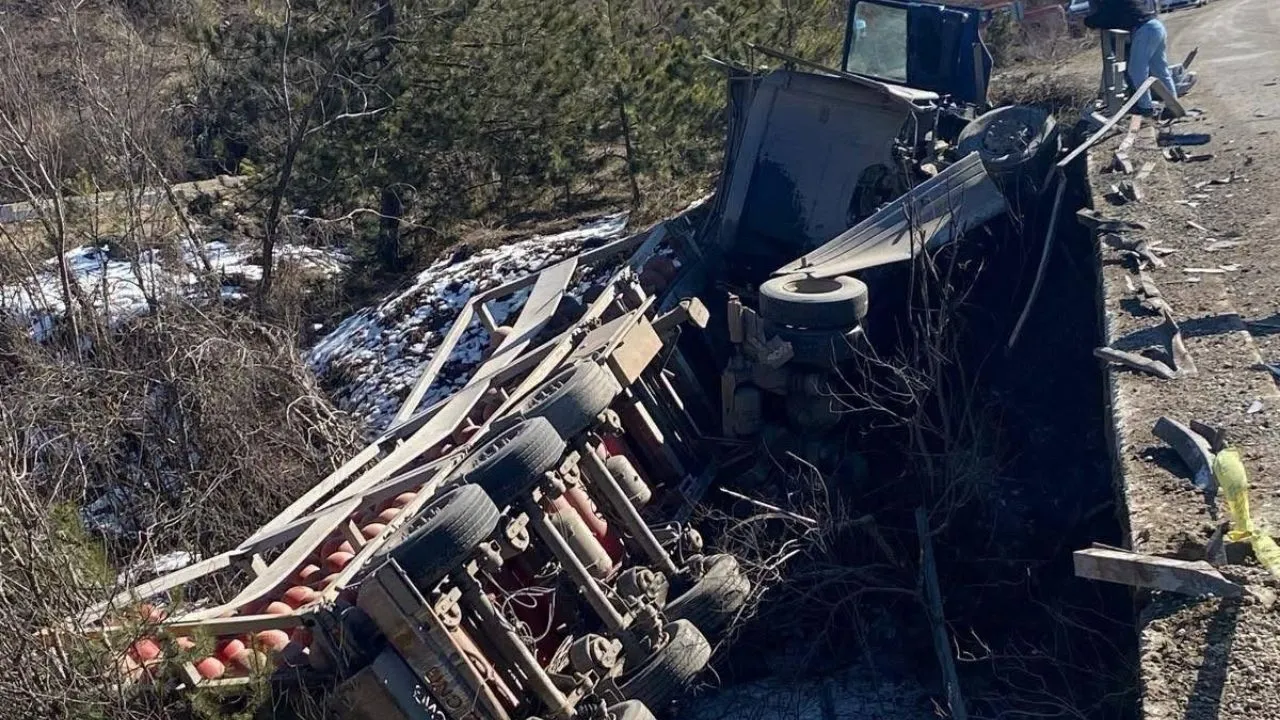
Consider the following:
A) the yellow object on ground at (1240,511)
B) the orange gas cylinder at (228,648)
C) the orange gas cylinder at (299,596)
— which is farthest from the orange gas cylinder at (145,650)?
the yellow object on ground at (1240,511)

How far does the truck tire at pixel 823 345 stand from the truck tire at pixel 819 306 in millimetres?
42

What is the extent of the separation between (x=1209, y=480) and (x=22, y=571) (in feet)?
14.7

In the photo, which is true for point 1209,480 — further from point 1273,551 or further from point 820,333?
point 820,333

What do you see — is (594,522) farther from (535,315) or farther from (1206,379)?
(1206,379)

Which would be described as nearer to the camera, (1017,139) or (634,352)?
(634,352)

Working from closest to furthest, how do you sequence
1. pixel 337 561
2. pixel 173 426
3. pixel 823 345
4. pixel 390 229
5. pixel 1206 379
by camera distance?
pixel 1206 379, pixel 337 561, pixel 823 345, pixel 173 426, pixel 390 229

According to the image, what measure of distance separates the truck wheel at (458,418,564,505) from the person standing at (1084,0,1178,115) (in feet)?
20.9

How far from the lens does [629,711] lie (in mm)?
5105

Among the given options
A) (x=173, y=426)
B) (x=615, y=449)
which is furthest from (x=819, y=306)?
(x=173, y=426)

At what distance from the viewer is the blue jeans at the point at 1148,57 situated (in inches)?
372

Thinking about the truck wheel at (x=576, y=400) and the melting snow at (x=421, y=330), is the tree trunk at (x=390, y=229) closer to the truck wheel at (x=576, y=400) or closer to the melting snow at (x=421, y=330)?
the melting snow at (x=421, y=330)

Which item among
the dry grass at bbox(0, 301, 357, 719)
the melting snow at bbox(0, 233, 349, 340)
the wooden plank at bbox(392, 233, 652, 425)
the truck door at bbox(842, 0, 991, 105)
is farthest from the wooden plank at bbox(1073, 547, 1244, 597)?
the melting snow at bbox(0, 233, 349, 340)

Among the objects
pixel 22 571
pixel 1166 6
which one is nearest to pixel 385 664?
pixel 22 571

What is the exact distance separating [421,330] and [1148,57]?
22.3 feet
